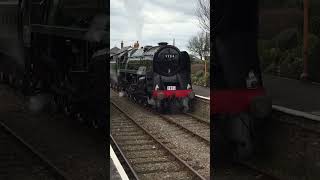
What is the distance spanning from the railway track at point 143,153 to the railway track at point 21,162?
1.80ft

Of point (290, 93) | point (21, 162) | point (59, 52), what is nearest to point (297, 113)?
point (290, 93)

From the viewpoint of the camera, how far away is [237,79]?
8.34 ft

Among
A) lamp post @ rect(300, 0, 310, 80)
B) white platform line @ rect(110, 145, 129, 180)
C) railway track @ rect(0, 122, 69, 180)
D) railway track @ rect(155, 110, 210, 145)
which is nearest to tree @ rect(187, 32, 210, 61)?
railway track @ rect(155, 110, 210, 145)

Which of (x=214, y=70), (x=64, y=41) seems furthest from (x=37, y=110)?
(x=214, y=70)

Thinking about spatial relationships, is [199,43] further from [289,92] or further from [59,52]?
[59,52]

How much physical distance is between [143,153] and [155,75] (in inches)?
21.8

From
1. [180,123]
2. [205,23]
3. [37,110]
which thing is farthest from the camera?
[37,110]

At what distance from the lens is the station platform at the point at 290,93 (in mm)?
2482

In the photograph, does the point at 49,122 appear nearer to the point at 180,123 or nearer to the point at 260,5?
the point at 180,123

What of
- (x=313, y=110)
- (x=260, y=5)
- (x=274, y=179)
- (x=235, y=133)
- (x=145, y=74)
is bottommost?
(x=274, y=179)

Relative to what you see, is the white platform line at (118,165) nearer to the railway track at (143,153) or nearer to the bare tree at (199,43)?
the railway track at (143,153)

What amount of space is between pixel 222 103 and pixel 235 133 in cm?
29

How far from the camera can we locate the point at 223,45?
2459 mm

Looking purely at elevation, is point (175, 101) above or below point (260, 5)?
below
